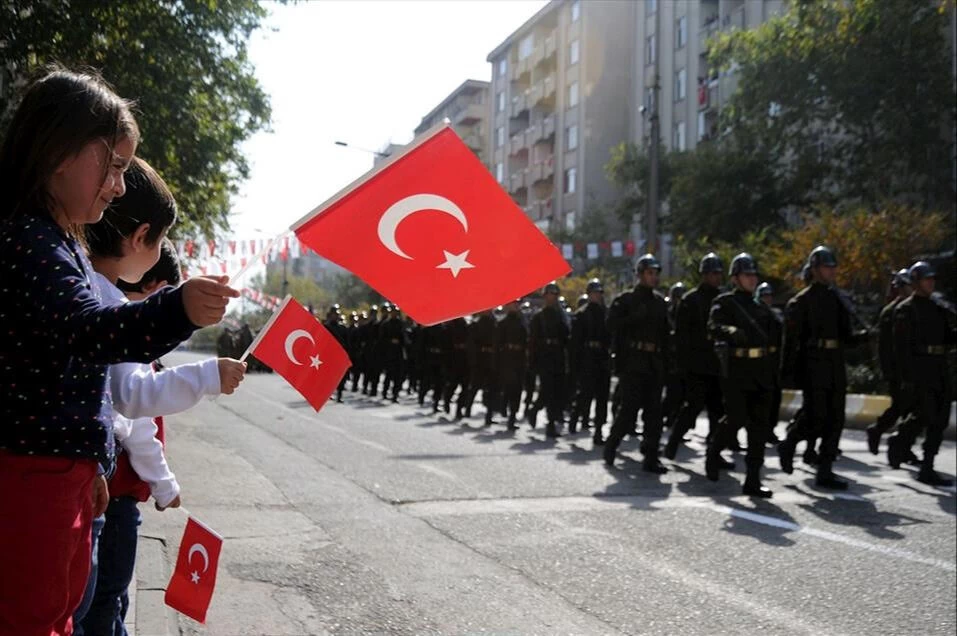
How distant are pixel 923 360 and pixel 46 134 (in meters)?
8.83

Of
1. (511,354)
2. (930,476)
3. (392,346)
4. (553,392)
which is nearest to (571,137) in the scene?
(392,346)

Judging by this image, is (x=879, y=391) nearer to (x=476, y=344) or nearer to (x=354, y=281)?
(x=476, y=344)

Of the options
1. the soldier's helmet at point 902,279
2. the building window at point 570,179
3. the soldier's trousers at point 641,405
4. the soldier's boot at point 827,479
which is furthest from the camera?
the building window at point 570,179

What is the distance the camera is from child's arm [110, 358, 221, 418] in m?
2.51

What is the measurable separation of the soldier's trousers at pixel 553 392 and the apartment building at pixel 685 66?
93.4 feet

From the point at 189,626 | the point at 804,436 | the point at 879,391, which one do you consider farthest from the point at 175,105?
the point at 879,391

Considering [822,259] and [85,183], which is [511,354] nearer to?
[822,259]

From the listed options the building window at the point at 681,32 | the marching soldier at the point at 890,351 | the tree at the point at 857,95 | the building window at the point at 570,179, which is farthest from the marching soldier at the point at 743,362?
the building window at the point at 570,179

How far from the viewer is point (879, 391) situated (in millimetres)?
19000

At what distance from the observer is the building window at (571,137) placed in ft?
179

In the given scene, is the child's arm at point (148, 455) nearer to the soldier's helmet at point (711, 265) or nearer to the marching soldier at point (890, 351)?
the soldier's helmet at point (711, 265)

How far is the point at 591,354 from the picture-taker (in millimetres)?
12984

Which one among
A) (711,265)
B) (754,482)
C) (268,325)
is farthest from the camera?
(711,265)

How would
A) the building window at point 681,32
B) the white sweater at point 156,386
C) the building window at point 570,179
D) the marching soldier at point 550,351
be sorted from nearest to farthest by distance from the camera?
the white sweater at point 156,386
the marching soldier at point 550,351
the building window at point 681,32
the building window at point 570,179
